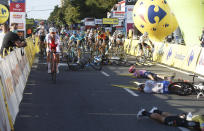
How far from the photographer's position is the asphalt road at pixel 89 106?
7.30 metres

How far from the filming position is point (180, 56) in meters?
20.0

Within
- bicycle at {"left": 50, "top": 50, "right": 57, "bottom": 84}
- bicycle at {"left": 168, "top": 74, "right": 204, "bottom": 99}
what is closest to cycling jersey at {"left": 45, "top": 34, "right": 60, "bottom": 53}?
bicycle at {"left": 50, "top": 50, "right": 57, "bottom": 84}

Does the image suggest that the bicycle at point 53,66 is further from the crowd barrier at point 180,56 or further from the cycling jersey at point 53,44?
the crowd barrier at point 180,56

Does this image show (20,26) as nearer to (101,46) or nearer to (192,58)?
(101,46)

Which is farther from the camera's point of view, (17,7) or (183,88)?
(17,7)

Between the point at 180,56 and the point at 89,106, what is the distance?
11.8m

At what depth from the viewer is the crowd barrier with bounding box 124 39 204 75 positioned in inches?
689

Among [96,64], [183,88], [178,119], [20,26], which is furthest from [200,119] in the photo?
[20,26]

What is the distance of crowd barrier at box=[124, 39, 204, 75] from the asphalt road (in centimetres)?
416

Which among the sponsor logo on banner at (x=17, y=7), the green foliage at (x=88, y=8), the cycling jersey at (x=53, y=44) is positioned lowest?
the cycling jersey at (x=53, y=44)

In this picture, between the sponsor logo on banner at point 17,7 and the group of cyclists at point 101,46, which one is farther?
the sponsor logo on banner at point 17,7

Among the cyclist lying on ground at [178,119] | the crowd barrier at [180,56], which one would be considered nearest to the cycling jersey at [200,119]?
the cyclist lying on ground at [178,119]

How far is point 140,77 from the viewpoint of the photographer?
50.4ft

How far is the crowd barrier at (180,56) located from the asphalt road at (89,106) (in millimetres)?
4164
